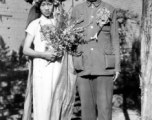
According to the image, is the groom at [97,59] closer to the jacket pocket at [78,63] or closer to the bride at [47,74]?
the jacket pocket at [78,63]

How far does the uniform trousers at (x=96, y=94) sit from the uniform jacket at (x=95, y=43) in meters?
0.11

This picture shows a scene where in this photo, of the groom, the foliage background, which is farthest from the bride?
the foliage background

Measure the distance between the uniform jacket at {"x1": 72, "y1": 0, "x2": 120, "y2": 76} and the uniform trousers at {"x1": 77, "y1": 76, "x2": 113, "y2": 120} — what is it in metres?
0.11

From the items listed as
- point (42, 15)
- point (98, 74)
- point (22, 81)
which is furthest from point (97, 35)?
point (22, 81)

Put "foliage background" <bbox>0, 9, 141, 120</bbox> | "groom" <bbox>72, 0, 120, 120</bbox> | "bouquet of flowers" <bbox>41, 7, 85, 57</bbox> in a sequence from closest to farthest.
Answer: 1. "bouquet of flowers" <bbox>41, 7, 85, 57</bbox>
2. "groom" <bbox>72, 0, 120, 120</bbox>
3. "foliage background" <bbox>0, 9, 141, 120</bbox>

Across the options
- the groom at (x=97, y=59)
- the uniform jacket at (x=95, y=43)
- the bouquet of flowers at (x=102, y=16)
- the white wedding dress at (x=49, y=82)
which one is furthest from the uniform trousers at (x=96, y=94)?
the bouquet of flowers at (x=102, y=16)

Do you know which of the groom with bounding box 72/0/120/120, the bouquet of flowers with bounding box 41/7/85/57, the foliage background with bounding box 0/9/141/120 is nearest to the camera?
the bouquet of flowers with bounding box 41/7/85/57

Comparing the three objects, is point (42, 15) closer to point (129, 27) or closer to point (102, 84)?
point (102, 84)

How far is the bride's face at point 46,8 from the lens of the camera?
363 centimetres

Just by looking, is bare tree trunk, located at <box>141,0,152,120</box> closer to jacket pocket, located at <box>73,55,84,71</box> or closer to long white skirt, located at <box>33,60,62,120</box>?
jacket pocket, located at <box>73,55,84,71</box>

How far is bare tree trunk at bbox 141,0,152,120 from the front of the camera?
142 inches

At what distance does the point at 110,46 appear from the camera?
144 inches

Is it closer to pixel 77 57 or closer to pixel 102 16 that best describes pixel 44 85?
pixel 77 57

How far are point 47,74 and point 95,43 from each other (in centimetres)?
74
